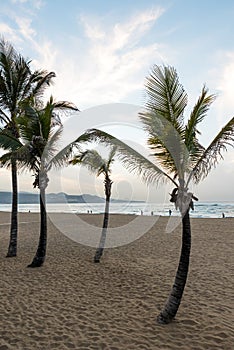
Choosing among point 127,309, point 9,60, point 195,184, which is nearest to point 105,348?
point 127,309

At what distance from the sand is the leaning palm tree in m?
0.72

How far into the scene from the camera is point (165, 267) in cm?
1079

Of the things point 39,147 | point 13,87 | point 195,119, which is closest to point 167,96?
point 195,119

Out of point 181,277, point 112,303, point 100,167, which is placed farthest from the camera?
Result: point 100,167

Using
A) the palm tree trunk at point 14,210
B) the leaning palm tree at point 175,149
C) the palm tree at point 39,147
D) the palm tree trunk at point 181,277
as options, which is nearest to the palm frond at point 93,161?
the palm tree at point 39,147

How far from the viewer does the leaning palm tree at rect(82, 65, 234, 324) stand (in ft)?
19.3

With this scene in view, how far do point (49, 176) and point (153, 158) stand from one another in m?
5.21

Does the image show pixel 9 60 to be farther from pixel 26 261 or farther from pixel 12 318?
pixel 12 318

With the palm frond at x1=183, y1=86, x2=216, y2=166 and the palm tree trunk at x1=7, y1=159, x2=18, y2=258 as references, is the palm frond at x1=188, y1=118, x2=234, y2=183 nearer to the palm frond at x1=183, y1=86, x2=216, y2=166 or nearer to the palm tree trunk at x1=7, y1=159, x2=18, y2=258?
the palm frond at x1=183, y1=86, x2=216, y2=166

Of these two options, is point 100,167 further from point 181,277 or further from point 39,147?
point 181,277

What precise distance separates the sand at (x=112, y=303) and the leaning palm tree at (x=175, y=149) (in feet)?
2.35

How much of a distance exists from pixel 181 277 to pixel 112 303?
211cm

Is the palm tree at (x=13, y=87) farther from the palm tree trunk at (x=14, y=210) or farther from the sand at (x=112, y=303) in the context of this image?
the sand at (x=112, y=303)

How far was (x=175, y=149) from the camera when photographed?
20.0 ft
